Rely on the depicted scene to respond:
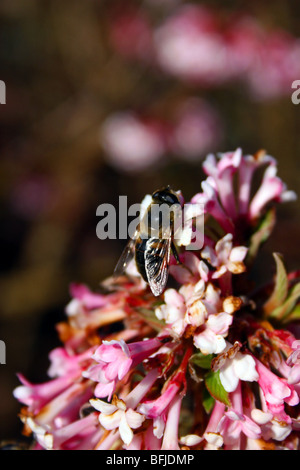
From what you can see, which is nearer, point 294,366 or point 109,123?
point 294,366

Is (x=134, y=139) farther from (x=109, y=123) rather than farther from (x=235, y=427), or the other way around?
(x=235, y=427)

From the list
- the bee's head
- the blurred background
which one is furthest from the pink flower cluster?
the blurred background

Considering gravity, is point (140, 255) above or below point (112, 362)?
above

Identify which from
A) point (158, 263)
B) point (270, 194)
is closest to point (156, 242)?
point (158, 263)

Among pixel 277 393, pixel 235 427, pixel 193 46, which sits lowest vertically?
pixel 235 427

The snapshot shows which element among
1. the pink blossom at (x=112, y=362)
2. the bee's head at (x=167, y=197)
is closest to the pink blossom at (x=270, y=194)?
the bee's head at (x=167, y=197)

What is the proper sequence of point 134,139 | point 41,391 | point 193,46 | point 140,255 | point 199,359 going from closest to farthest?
point 199,359, point 140,255, point 41,391, point 193,46, point 134,139
